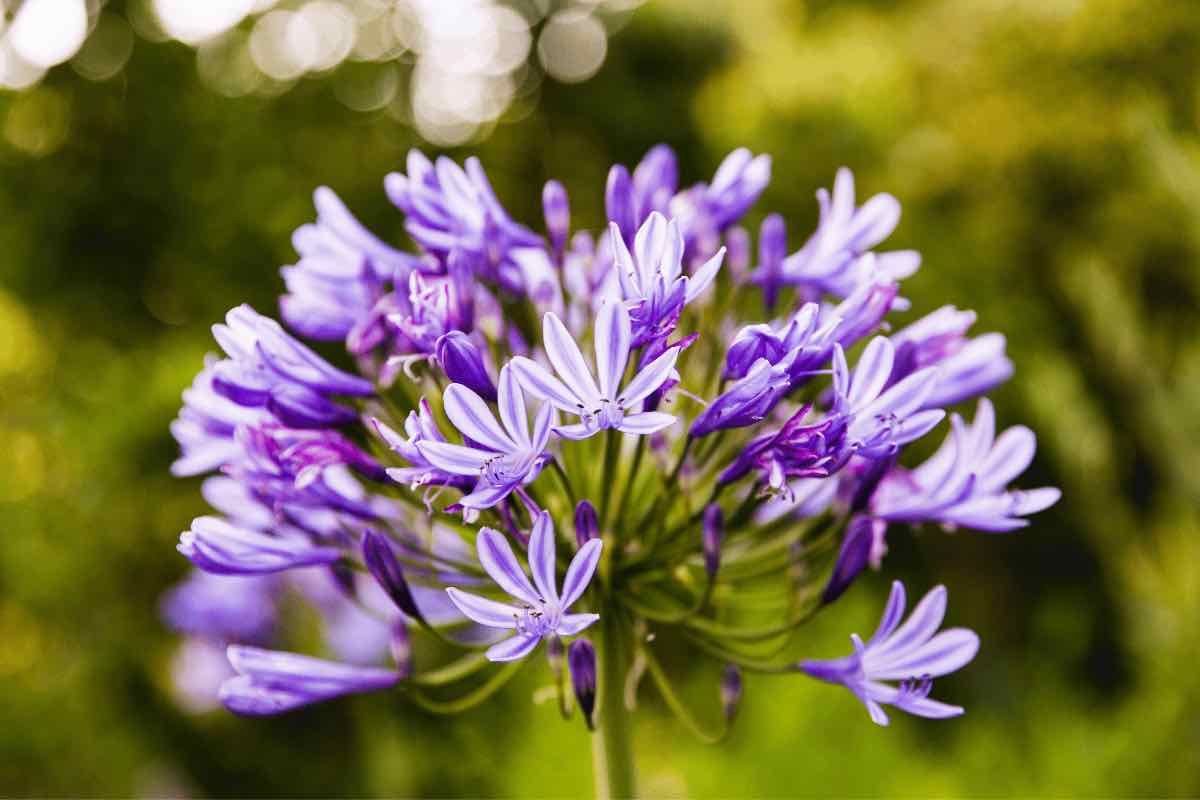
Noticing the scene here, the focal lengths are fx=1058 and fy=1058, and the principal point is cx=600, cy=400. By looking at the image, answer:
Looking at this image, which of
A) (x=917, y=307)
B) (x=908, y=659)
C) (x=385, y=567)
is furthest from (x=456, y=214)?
(x=917, y=307)

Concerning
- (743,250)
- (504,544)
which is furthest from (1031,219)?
(504,544)

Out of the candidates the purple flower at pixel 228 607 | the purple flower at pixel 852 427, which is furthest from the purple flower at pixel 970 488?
the purple flower at pixel 228 607

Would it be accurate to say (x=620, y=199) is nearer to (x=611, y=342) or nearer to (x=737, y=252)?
(x=737, y=252)

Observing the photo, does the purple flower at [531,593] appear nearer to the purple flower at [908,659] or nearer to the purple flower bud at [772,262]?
the purple flower at [908,659]

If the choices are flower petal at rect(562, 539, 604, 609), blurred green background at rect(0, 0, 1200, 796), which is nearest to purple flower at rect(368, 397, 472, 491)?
flower petal at rect(562, 539, 604, 609)

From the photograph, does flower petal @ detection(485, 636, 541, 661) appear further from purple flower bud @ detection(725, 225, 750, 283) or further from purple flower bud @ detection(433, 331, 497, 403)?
purple flower bud @ detection(725, 225, 750, 283)
